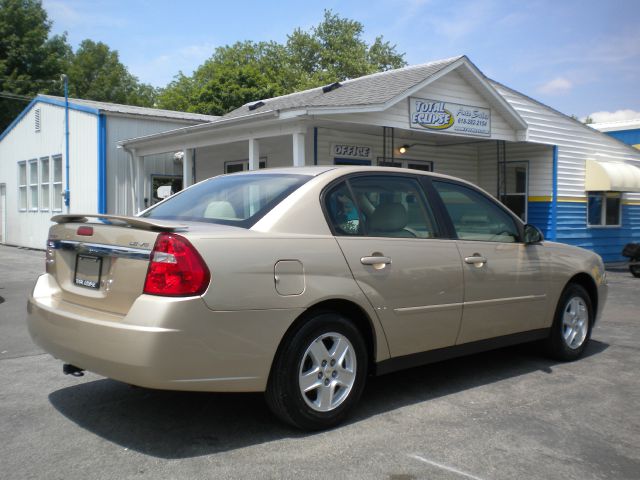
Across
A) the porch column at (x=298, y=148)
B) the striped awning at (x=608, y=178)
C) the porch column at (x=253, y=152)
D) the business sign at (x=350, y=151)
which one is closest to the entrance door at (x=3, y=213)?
the porch column at (x=253, y=152)

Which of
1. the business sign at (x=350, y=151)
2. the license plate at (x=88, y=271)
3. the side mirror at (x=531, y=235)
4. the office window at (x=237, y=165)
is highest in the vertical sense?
the business sign at (x=350, y=151)

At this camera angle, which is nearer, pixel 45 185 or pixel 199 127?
pixel 199 127

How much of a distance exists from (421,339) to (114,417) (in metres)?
2.07

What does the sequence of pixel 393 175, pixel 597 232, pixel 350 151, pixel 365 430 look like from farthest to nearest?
pixel 597 232 → pixel 350 151 → pixel 393 175 → pixel 365 430

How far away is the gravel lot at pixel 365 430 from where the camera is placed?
10.8 feet

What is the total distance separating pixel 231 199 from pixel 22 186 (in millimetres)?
20725

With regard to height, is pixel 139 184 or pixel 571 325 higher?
pixel 139 184

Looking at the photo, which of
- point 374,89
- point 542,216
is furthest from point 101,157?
point 542,216

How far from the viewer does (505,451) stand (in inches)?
141

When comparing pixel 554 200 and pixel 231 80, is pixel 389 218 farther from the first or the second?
pixel 231 80

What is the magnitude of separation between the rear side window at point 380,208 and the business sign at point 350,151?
9262mm

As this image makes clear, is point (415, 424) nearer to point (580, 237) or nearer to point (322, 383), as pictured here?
point (322, 383)

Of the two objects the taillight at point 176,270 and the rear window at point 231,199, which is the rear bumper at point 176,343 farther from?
the rear window at point 231,199

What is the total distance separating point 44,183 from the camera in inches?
814
